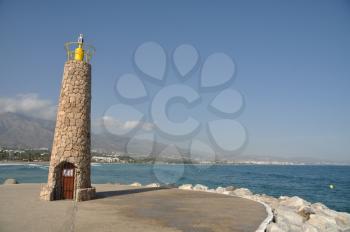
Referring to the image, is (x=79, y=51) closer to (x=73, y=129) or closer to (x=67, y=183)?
(x=73, y=129)

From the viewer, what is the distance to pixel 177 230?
9055 millimetres

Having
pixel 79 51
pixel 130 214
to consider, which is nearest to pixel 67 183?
pixel 130 214

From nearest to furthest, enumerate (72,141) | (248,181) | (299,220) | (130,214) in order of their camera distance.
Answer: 1. (130,214)
2. (299,220)
3. (72,141)
4. (248,181)

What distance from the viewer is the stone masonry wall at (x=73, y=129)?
13.9 meters

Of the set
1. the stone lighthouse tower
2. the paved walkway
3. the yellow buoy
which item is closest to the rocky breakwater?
the paved walkway

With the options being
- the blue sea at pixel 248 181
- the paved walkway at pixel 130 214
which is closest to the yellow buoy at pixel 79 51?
the paved walkway at pixel 130 214

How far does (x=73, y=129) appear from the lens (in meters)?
14.1

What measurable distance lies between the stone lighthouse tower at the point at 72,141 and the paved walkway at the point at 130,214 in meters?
0.68

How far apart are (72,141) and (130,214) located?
4.45 m

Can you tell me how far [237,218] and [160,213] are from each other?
2.61m

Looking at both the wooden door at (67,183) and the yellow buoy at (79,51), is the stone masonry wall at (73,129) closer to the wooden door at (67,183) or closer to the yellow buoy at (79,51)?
the wooden door at (67,183)

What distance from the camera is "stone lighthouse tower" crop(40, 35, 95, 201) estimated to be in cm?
1388

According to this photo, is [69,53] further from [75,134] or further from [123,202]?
[123,202]

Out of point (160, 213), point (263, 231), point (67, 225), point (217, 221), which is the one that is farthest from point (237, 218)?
point (67, 225)
